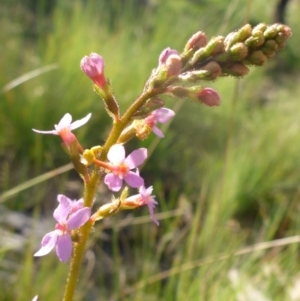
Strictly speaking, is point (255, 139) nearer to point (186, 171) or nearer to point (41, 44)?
point (186, 171)

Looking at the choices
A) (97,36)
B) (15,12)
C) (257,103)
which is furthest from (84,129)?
(257,103)

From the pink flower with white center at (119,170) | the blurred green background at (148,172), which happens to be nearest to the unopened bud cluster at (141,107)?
the pink flower with white center at (119,170)

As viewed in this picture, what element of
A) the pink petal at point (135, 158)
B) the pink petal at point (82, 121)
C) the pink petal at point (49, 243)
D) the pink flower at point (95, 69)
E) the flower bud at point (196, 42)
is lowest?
the pink petal at point (49, 243)

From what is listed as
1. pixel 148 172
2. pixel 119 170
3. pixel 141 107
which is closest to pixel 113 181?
pixel 119 170

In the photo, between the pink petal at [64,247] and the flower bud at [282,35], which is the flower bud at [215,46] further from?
the pink petal at [64,247]

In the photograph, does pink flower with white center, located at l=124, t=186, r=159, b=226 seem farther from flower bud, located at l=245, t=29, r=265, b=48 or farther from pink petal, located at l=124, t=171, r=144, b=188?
flower bud, located at l=245, t=29, r=265, b=48

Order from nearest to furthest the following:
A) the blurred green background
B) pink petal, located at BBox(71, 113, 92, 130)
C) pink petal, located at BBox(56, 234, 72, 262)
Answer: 1. pink petal, located at BBox(56, 234, 72, 262)
2. pink petal, located at BBox(71, 113, 92, 130)
3. the blurred green background

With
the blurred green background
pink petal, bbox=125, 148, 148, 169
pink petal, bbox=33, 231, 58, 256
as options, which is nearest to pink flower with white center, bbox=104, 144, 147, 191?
pink petal, bbox=125, 148, 148, 169
